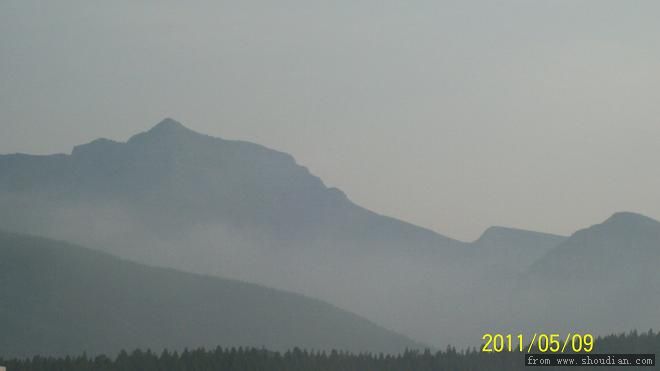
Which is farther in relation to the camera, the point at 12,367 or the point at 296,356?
the point at 296,356

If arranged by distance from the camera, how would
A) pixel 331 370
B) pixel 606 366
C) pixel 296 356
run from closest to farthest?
pixel 606 366 < pixel 331 370 < pixel 296 356

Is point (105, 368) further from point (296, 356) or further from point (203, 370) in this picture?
point (296, 356)

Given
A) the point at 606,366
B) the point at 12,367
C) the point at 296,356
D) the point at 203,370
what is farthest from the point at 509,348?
the point at 12,367

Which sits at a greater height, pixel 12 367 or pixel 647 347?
pixel 647 347

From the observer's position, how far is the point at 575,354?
3570 inches

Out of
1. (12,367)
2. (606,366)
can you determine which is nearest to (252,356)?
(12,367)

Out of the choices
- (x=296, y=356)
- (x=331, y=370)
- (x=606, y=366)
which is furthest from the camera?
(x=296, y=356)

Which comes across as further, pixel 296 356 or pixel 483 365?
pixel 296 356

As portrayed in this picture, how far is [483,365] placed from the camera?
300 feet

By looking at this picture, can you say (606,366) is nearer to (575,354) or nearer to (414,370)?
(575,354)

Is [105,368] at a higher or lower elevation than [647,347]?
lower

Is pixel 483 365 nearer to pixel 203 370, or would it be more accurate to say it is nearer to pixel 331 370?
pixel 331 370

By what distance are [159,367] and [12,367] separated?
49.2 ft

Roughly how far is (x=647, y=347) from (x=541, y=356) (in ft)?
42.2
